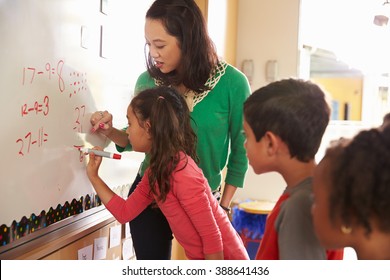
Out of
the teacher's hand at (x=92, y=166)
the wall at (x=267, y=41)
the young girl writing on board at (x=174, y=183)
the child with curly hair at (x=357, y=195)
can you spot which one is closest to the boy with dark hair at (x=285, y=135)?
the child with curly hair at (x=357, y=195)

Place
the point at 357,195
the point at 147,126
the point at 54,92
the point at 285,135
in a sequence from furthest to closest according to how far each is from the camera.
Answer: the point at 147,126
the point at 54,92
the point at 285,135
the point at 357,195

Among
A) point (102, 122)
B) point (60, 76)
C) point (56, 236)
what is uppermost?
point (60, 76)

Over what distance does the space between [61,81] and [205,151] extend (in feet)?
1.55

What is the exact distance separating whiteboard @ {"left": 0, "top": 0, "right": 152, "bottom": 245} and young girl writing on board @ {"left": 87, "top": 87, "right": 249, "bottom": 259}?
0.11m

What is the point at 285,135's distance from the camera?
1.02 meters

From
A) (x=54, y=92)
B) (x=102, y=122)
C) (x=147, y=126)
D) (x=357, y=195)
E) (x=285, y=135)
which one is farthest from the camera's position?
Result: (x=102, y=122)

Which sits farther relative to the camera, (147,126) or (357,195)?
(147,126)

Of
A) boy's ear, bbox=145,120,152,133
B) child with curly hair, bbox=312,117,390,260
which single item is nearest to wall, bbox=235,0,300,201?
boy's ear, bbox=145,120,152,133

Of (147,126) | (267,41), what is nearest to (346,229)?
(147,126)

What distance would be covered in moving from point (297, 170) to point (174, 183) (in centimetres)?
37

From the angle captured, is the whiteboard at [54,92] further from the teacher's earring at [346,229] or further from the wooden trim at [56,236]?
the teacher's earring at [346,229]

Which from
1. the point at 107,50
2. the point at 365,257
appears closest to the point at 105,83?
the point at 107,50

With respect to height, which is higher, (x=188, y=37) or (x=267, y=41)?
(x=267, y=41)

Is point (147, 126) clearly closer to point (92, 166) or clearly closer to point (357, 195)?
point (92, 166)
